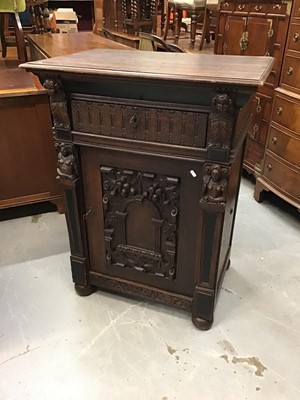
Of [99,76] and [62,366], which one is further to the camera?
[62,366]

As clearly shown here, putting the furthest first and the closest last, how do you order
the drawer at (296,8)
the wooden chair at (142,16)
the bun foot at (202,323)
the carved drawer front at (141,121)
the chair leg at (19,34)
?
1. the wooden chair at (142,16)
2. the chair leg at (19,34)
3. the drawer at (296,8)
4. the bun foot at (202,323)
5. the carved drawer front at (141,121)

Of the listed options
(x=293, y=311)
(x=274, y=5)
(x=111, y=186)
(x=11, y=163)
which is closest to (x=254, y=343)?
(x=293, y=311)

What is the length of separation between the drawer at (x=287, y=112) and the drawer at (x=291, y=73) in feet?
0.22

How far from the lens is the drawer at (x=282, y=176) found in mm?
1964

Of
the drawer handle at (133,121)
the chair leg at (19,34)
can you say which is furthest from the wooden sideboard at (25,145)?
the drawer handle at (133,121)

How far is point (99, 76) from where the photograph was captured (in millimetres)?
1044

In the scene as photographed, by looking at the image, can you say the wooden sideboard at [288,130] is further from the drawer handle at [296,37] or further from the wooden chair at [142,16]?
the wooden chair at [142,16]

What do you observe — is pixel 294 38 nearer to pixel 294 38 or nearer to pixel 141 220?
pixel 294 38

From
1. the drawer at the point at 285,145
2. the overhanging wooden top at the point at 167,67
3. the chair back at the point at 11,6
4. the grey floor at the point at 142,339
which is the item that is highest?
the chair back at the point at 11,6

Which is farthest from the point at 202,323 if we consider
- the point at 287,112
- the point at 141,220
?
the point at 287,112

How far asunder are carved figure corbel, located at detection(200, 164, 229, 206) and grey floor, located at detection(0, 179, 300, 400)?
0.57 metres

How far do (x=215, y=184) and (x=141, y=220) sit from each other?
0.33m

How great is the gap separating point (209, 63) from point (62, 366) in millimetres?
1126

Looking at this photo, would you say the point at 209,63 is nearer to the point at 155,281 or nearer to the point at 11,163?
the point at 155,281
